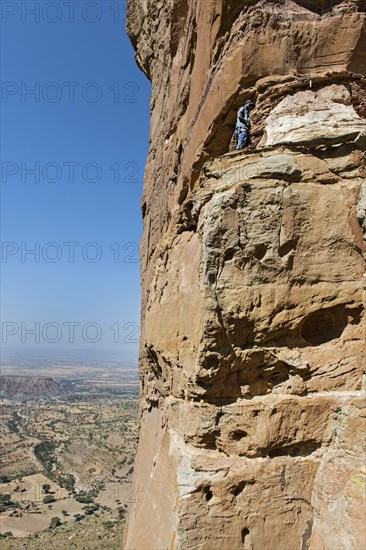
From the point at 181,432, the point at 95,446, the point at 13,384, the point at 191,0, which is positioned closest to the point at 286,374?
the point at 181,432

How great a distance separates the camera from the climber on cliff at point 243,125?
6.87 meters

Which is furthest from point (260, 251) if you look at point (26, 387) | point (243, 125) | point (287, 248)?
point (26, 387)

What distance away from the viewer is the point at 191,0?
9312mm

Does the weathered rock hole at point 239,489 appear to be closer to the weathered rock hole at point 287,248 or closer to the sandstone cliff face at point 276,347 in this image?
the sandstone cliff face at point 276,347

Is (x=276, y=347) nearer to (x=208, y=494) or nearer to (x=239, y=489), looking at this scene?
(x=239, y=489)

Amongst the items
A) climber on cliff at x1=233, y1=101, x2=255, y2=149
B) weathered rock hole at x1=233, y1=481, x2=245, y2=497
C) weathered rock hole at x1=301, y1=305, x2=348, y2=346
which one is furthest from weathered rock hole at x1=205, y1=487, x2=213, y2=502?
climber on cliff at x1=233, y1=101, x2=255, y2=149

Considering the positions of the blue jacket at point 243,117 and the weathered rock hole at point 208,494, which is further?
Result: the blue jacket at point 243,117

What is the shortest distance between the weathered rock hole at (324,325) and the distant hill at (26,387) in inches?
6595

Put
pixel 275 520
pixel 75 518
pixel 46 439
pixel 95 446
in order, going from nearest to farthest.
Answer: pixel 275 520 → pixel 75 518 → pixel 95 446 → pixel 46 439

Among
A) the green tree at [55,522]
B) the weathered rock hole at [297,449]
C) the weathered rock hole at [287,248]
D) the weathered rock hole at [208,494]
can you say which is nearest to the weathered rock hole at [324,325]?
the weathered rock hole at [287,248]

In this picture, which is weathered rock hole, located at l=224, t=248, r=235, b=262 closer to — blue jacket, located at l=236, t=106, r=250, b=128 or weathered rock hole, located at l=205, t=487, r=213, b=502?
blue jacket, located at l=236, t=106, r=250, b=128

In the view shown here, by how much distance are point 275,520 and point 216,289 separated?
3.00m

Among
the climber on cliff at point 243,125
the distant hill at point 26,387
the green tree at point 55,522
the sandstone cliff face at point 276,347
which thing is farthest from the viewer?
the distant hill at point 26,387

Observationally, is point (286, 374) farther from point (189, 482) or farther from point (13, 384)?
point (13, 384)
